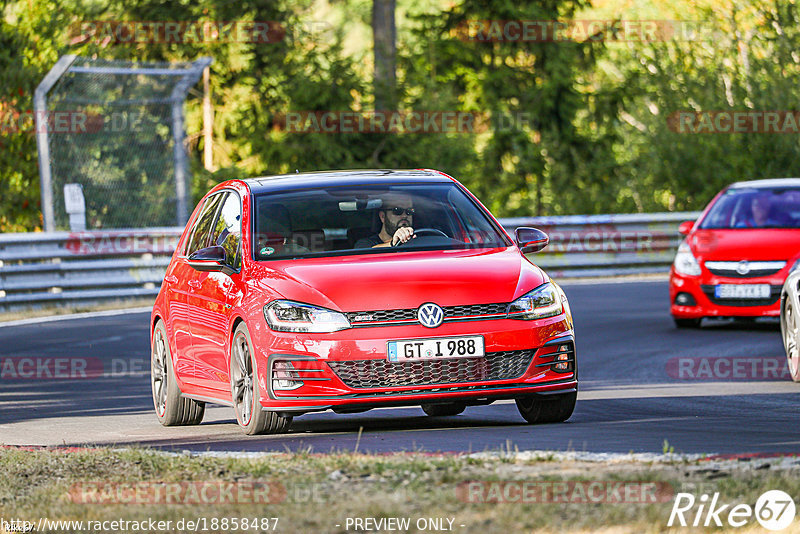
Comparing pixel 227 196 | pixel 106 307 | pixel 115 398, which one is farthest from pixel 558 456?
pixel 106 307

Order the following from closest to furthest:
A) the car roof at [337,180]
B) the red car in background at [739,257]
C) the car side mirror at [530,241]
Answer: the car side mirror at [530,241] < the car roof at [337,180] < the red car in background at [739,257]

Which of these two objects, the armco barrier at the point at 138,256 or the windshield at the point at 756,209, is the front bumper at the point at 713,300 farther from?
the armco barrier at the point at 138,256

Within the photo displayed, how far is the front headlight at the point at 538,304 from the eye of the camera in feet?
31.6

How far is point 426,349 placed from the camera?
30.8 feet

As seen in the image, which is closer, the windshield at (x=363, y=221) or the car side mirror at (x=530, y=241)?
the windshield at (x=363, y=221)

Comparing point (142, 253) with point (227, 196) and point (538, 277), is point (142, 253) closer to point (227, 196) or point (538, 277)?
point (227, 196)

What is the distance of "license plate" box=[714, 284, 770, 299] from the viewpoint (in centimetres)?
1733

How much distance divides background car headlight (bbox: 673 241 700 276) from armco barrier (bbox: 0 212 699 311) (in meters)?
7.95

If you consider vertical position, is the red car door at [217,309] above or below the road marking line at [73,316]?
above

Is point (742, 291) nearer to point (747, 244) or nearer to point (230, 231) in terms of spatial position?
point (747, 244)

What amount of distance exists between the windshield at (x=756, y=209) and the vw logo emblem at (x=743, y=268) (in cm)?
79

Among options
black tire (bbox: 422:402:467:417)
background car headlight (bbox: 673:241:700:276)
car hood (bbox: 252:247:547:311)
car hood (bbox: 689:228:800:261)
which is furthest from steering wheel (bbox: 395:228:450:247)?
→ background car headlight (bbox: 673:241:700:276)

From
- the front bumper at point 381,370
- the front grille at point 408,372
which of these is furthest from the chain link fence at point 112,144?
the front grille at point 408,372

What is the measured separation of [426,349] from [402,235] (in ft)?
4.24
